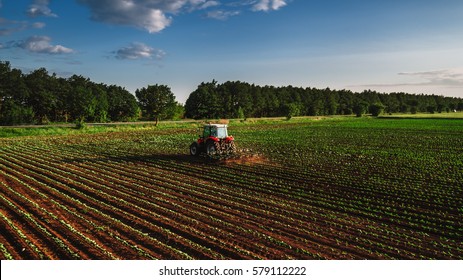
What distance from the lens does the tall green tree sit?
65.6 meters

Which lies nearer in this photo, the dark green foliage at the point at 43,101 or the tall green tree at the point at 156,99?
the dark green foliage at the point at 43,101

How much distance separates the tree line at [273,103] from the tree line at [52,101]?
14.4 metres

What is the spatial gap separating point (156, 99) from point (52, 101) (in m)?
21.5

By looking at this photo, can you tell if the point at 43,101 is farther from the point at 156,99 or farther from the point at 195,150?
the point at 195,150

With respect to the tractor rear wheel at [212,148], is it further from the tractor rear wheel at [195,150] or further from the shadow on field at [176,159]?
the tractor rear wheel at [195,150]

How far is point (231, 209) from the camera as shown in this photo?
484 inches

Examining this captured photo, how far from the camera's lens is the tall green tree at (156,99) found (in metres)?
65.6

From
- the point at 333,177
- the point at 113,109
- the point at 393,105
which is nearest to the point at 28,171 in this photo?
the point at 333,177

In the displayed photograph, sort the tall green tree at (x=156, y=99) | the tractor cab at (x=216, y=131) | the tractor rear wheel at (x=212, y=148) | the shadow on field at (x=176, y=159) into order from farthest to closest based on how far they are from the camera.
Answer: the tall green tree at (x=156, y=99) < the tractor cab at (x=216, y=131) < the tractor rear wheel at (x=212, y=148) < the shadow on field at (x=176, y=159)

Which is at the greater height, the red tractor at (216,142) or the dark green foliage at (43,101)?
the dark green foliage at (43,101)

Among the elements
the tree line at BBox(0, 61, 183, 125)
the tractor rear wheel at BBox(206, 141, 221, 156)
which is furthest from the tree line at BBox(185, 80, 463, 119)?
the tractor rear wheel at BBox(206, 141, 221, 156)

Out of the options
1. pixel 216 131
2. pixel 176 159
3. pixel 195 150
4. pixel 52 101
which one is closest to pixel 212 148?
pixel 216 131

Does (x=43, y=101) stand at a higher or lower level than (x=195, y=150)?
higher

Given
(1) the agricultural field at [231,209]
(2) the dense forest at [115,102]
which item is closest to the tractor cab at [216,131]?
(1) the agricultural field at [231,209]
